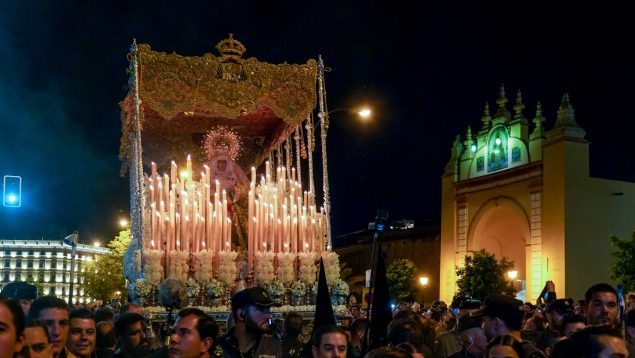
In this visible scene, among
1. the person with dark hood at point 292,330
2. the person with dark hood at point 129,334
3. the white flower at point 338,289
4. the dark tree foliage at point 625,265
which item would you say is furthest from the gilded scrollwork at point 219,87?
the dark tree foliage at point 625,265

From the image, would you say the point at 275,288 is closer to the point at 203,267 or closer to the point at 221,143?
the point at 203,267

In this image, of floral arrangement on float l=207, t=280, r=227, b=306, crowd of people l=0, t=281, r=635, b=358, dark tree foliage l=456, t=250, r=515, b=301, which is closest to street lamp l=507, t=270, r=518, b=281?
dark tree foliage l=456, t=250, r=515, b=301

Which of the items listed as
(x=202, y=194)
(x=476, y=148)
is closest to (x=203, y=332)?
(x=202, y=194)

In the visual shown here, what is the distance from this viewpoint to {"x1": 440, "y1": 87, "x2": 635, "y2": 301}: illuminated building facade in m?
28.3

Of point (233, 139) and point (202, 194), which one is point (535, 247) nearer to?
point (233, 139)

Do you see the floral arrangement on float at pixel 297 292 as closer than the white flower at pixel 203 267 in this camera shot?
No

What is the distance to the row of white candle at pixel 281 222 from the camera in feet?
Answer: 50.8

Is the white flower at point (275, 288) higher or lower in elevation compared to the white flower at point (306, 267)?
lower

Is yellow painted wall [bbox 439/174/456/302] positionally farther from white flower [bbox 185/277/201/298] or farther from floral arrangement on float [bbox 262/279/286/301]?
white flower [bbox 185/277/201/298]

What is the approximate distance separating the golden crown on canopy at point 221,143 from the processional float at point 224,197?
0.30 m

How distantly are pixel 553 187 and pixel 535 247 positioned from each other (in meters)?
2.46

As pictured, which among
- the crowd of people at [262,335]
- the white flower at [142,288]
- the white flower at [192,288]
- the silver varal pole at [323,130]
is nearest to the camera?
the crowd of people at [262,335]

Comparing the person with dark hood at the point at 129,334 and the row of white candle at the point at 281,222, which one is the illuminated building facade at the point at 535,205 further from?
the person with dark hood at the point at 129,334

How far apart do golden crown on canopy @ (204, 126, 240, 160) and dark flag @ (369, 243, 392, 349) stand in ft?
36.3
